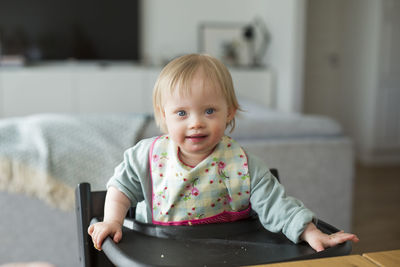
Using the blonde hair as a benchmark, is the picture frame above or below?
above

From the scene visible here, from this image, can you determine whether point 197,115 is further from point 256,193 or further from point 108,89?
point 108,89

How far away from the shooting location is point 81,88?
4.22 meters

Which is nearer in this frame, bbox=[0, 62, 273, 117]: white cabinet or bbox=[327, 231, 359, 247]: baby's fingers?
bbox=[327, 231, 359, 247]: baby's fingers

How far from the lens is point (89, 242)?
0.85 metres

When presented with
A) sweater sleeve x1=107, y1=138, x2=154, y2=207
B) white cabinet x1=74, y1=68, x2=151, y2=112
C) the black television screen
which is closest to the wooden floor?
sweater sleeve x1=107, y1=138, x2=154, y2=207

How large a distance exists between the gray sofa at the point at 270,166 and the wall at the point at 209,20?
211 centimetres

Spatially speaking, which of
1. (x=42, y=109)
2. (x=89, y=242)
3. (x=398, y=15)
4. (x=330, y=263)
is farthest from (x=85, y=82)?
(x=330, y=263)

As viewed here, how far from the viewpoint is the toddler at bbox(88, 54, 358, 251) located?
0.83 m

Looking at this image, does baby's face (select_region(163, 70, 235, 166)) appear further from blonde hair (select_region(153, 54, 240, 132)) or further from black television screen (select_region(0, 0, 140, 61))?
black television screen (select_region(0, 0, 140, 61))

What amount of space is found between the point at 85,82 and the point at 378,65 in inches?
99.8

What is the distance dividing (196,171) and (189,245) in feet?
0.48

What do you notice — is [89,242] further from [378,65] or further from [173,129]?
[378,65]

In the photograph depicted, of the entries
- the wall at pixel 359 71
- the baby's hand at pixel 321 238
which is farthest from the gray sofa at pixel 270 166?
the wall at pixel 359 71

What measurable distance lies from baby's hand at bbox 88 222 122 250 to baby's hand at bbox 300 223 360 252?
0.30m
